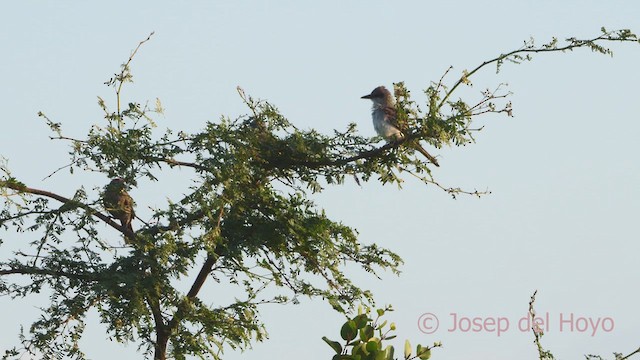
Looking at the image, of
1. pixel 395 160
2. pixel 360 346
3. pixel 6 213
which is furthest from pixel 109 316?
pixel 360 346

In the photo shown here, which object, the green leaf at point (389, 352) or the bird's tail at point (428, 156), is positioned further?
the bird's tail at point (428, 156)

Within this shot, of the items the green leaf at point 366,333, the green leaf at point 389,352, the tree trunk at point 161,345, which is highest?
the tree trunk at point 161,345

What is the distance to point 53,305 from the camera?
1010 cm

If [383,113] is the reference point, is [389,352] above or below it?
below

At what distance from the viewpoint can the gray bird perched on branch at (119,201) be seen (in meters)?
9.87

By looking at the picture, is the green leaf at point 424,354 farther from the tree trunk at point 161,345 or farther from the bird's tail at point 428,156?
the tree trunk at point 161,345

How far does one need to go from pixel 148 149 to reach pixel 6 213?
4.72 ft

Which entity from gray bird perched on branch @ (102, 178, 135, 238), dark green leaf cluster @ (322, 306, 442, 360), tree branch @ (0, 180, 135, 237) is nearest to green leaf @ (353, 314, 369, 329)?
dark green leaf cluster @ (322, 306, 442, 360)

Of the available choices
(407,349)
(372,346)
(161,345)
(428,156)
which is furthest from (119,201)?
(372,346)

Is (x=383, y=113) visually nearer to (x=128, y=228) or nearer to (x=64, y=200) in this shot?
(x=128, y=228)

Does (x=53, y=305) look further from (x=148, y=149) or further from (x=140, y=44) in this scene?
(x=140, y=44)

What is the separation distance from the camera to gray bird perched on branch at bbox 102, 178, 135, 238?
9867 millimetres

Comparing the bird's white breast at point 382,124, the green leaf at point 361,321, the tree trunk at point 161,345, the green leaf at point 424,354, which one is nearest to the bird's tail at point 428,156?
the bird's white breast at point 382,124

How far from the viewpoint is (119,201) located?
9922 mm
